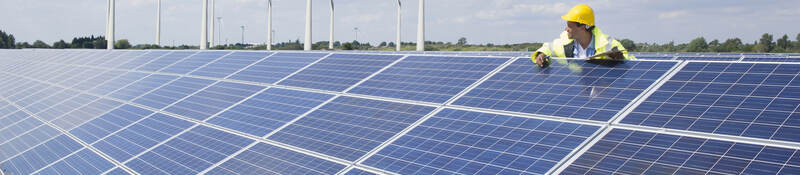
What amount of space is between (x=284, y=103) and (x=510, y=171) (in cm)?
662

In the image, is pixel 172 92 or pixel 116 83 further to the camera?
pixel 116 83

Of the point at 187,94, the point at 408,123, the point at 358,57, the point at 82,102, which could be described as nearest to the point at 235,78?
the point at 187,94

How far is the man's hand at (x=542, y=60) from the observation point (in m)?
12.0

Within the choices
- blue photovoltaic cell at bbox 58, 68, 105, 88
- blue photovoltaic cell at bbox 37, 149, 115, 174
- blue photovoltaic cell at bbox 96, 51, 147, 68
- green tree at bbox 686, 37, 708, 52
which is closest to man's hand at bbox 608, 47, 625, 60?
blue photovoltaic cell at bbox 37, 149, 115, 174

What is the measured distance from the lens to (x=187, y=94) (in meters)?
16.2

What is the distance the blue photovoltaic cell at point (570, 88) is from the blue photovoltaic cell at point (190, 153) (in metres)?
4.24

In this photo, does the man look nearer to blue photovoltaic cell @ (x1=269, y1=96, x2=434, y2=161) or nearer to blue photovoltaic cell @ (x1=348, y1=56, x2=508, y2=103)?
blue photovoltaic cell @ (x1=348, y1=56, x2=508, y2=103)

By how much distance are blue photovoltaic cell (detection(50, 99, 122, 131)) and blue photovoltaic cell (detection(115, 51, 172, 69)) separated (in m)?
5.22

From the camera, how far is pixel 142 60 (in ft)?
79.3

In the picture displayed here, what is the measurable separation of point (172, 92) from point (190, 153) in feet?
20.4

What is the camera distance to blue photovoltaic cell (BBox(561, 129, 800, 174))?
6941 millimetres

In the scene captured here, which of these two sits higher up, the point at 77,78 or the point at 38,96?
the point at 77,78

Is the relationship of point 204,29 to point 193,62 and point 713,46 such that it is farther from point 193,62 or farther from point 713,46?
point 713,46

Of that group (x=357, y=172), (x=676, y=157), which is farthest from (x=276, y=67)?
(x=676, y=157)
